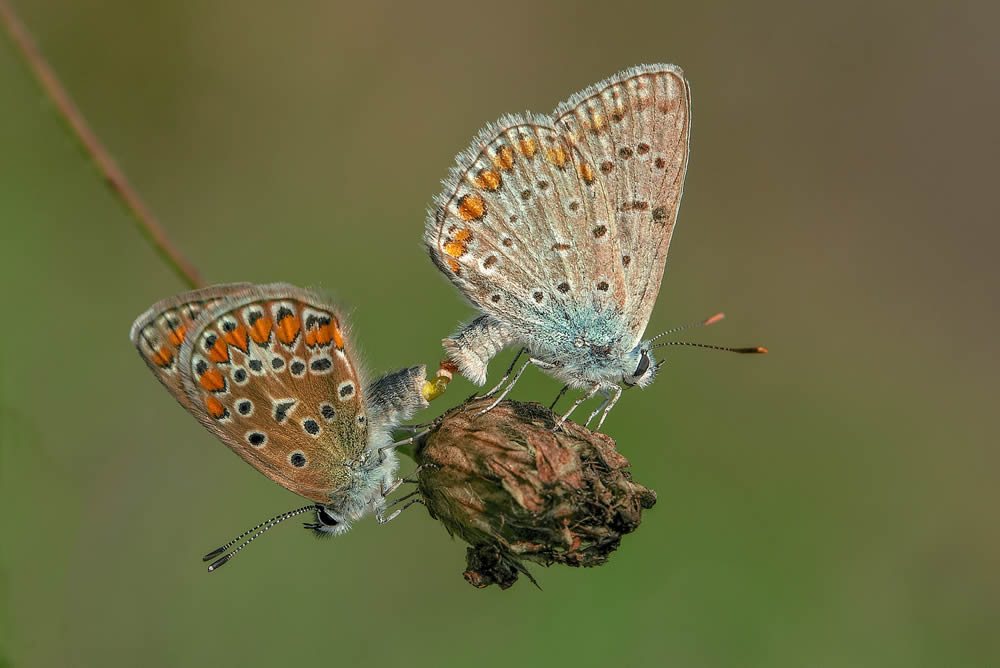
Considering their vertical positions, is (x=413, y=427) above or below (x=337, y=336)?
below

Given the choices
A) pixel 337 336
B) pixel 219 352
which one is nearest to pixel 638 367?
pixel 337 336

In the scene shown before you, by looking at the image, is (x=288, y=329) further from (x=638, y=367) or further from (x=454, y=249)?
(x=638, y=367)

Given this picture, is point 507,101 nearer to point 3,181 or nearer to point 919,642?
point 3,181

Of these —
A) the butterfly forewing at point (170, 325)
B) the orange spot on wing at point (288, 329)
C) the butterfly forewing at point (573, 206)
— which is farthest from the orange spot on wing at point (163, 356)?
the butterfly forewing at point (573, 206)

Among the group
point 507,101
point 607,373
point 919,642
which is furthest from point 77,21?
point 919,642

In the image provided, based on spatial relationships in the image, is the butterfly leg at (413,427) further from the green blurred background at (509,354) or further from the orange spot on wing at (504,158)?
the orange spot on wing at (504,158)
